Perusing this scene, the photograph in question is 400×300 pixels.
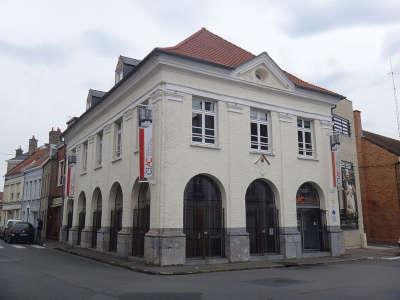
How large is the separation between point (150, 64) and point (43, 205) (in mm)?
24005

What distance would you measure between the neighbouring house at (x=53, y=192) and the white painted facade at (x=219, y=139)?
10498 millimetres

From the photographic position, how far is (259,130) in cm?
1923

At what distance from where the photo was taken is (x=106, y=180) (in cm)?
2158

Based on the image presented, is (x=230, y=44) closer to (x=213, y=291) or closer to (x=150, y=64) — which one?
(x=150, y=64)

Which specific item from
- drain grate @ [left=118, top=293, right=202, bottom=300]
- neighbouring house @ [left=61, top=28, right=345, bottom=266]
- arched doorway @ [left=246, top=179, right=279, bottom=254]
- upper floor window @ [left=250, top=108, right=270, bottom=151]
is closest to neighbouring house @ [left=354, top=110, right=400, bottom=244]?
neighbouring house @ [left=61, top=28, right=345, bottom=266]

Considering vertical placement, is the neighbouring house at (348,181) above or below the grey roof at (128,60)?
below

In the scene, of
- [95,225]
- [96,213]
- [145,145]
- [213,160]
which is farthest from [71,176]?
[213,160]

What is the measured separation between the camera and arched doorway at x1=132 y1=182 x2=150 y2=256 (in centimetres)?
1746

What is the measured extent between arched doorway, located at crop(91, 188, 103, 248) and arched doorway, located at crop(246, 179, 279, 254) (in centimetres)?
901

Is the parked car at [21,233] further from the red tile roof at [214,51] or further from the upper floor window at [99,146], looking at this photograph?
the red tile roof at [214,51]

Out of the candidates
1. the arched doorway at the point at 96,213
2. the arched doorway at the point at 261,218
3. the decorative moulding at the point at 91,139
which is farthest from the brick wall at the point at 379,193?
the decorative moulding at the point at 91,139

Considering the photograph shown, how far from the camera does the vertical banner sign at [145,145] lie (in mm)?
16156

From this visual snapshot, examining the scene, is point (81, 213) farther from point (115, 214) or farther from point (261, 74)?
point (261, 74)

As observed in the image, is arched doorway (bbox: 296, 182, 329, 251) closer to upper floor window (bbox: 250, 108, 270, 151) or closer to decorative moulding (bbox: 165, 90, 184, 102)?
upper floor window (bbox: 250, 108, 270, 151)
